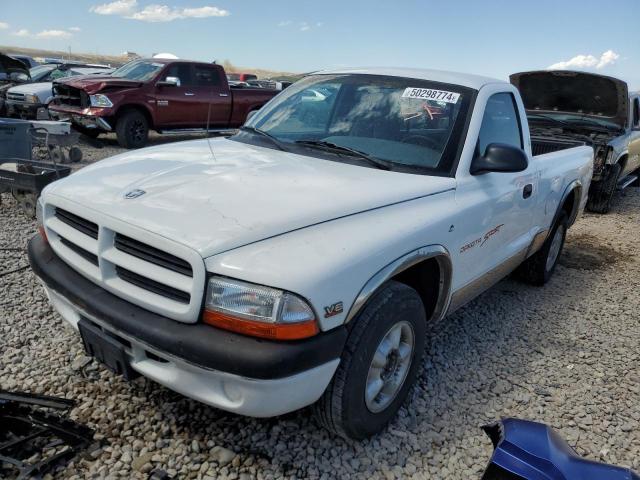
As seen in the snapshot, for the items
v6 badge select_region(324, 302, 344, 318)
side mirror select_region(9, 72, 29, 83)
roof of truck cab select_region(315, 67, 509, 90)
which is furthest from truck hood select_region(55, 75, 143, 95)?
v6 badge select_region(324, 302, 344, 318)

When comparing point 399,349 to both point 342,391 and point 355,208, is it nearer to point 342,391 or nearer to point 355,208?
point 342,391

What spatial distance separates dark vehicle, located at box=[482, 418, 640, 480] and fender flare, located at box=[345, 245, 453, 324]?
0.73m

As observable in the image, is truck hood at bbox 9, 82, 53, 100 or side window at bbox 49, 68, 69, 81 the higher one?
side window at bbox 49, 68, 69, 81

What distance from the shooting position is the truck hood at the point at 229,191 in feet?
6.75

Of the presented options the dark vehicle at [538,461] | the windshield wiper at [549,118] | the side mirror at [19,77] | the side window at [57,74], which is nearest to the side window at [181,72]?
the side mirror at [19,77]

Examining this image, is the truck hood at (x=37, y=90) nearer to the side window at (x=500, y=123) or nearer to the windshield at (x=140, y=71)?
the windshield at (x=140, y=71)

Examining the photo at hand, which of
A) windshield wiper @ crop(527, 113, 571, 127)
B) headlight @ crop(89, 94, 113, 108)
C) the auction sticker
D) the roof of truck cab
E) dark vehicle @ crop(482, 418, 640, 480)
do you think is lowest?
dark vehicle @ crop(482, 418, 640, 480)

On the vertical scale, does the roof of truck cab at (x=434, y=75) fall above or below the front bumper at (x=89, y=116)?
above

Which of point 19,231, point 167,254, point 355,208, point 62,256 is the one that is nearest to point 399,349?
point 355,208

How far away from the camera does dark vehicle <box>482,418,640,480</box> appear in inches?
66.9

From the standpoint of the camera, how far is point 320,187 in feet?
8.16

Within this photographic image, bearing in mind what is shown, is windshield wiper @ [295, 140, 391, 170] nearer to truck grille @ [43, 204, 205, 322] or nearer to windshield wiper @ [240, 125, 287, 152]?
windshield wiper @ [240, 125, 287, 152]

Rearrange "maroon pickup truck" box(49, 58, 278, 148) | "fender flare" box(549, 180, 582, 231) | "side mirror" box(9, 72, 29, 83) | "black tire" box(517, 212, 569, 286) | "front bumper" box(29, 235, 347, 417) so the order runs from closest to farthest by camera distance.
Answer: "front bumper" box(29, 235, 347, 417) < "fender flare" box(549, 180, 582, 231) < "black tire" box(517, 212, 569, 286) < "maroon pickup truck" box(49, 58, 278, 148) < "side mirror" box(9, 72, 29, 83)

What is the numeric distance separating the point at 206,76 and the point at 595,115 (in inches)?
320
